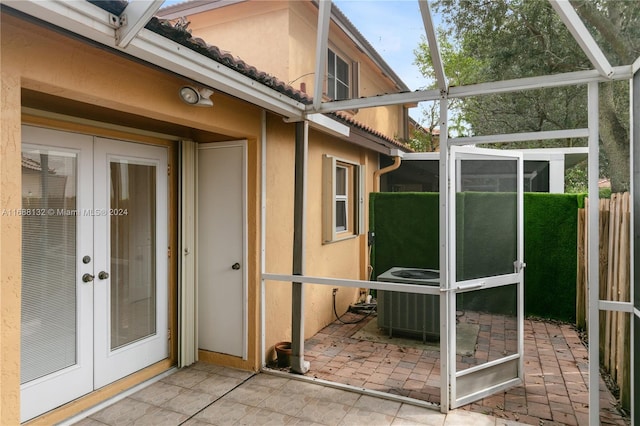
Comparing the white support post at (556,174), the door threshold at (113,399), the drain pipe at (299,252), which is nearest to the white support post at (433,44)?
the drain pipe at (299,252)

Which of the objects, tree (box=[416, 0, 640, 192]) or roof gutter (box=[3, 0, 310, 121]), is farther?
tree (box=[416, 0, 640, 192])

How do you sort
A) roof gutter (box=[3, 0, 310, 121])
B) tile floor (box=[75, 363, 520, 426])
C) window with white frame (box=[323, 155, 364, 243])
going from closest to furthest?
roof gutter (box=[3, 0, 310, 121]), tile floor (box=[75, 363, 520, 426]), window with white frame (box=[323, 155, 364, 243])

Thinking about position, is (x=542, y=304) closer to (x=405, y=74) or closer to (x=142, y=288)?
(x=405, y=74)

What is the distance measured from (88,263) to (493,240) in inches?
163

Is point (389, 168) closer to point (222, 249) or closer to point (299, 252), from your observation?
point (299, 252)

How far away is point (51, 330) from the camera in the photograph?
142 inches

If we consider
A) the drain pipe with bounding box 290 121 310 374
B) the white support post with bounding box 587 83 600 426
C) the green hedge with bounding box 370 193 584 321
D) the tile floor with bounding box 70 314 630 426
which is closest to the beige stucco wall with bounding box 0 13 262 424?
the drain pipe with bounding box 290 121 310 374

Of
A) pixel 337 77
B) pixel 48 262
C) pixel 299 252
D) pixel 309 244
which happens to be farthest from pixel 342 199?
pixel 48 262

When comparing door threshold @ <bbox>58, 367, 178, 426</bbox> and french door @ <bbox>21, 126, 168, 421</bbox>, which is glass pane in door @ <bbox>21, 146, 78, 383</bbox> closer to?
french door @ <bbox>21, 126, 168, 421</bbox>

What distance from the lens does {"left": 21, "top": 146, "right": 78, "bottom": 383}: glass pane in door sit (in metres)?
3.44

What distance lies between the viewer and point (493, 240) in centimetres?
434

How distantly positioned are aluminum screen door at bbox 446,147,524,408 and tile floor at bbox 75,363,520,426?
1.69 feet

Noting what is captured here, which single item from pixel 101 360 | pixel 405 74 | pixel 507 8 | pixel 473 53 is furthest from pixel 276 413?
pixel 507 8

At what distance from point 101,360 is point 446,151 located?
3.98 m
